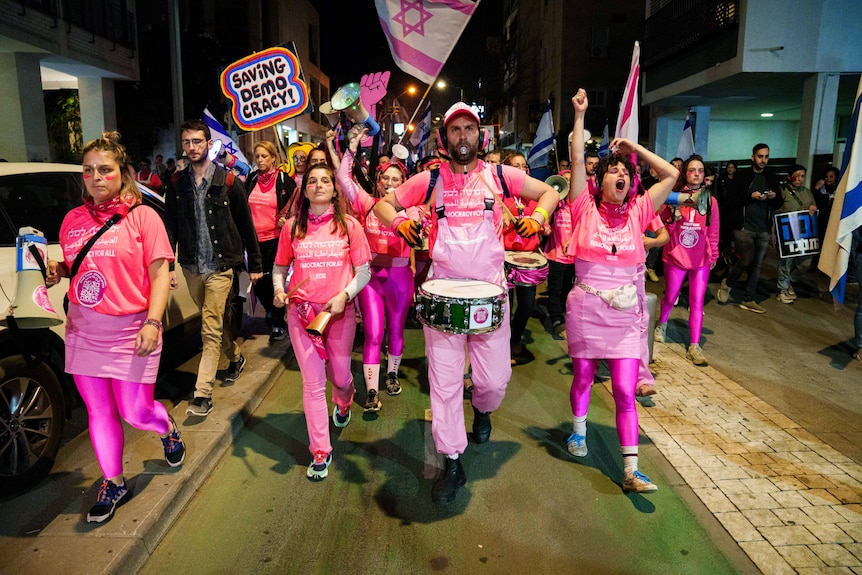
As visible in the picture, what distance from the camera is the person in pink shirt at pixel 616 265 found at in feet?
13.2

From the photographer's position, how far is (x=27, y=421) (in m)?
3.97

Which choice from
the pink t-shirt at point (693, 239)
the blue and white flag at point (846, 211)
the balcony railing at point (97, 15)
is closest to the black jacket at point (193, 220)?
the pink t-shirt at point (693, 239)

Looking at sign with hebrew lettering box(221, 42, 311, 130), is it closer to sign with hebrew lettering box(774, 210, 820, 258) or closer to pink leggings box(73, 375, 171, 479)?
pink leggings box(73, 375, 171, 479)

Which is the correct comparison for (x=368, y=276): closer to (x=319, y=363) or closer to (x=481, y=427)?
(x=319, y=363)

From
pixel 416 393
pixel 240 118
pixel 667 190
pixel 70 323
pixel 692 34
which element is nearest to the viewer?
pixel 70 323

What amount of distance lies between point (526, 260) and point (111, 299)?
365 centimetres

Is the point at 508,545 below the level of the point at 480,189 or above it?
below

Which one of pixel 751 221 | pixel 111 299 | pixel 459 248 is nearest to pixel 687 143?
pixel 751 221

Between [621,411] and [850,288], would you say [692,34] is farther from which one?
[621,411]

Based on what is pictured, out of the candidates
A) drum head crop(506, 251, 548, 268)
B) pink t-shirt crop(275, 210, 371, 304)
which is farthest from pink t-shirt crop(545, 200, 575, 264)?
pink t-shirt crop(275, 210, 371, 304)

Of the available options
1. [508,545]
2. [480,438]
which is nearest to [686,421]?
[480,438]

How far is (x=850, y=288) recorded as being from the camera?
1070 centimetres

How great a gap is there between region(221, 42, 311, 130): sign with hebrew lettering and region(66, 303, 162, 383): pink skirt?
4812mm

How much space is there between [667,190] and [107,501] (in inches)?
157
